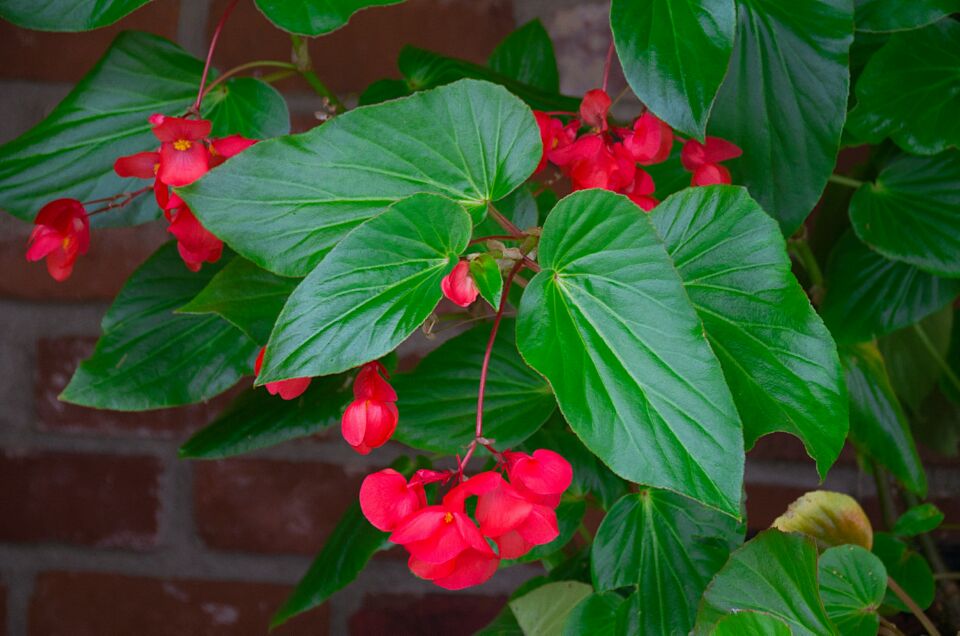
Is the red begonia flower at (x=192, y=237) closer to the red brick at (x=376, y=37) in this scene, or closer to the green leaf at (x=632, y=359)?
the green leaf at (x=632, y=359)

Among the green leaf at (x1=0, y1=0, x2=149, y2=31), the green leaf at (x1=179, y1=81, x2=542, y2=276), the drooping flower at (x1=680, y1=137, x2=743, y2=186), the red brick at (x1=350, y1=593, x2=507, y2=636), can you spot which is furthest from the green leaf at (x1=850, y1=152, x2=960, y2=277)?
the red brick at (x1=350, y1=593, x2=507, y2=636)

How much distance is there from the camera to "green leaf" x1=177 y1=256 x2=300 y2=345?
426 mm

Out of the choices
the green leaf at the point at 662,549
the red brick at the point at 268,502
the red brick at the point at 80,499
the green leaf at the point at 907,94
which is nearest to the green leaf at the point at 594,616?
the green leaf at the point at 662,549

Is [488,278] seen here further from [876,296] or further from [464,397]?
[876,296]

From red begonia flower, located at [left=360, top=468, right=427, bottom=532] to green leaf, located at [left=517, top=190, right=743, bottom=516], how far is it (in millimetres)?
76

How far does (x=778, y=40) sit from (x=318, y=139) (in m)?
0.21

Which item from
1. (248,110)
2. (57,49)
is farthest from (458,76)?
(57,49)

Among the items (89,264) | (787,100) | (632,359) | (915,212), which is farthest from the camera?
(89,264)

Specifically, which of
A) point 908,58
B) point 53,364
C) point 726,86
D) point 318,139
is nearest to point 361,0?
point 318,139

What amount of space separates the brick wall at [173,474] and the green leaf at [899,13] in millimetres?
287

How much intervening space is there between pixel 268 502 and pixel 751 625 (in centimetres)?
56

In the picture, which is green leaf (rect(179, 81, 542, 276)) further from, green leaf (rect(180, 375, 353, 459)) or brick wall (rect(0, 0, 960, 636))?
brick wall (rect(0, 0, 960, 636))

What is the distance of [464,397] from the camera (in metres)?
0.48

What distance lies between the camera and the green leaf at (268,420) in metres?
0.50
